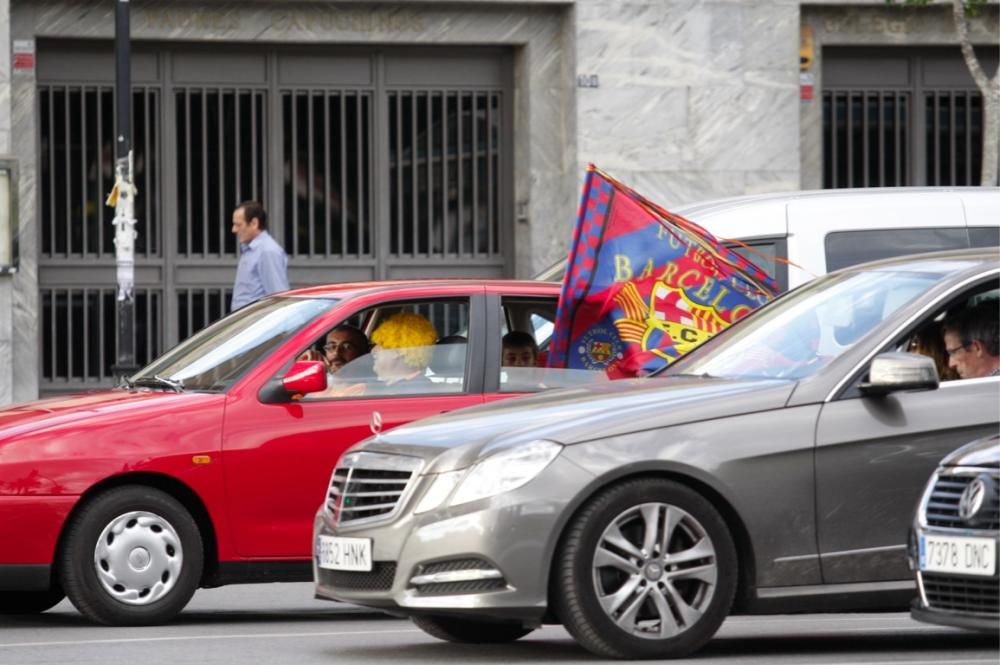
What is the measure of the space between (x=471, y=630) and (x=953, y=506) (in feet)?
7.91

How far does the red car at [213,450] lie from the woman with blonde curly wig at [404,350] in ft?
0.10

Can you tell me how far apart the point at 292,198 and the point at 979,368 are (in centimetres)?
1337

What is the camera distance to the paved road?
840 cm

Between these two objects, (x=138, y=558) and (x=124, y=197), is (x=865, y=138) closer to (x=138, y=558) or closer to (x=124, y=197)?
(x=124, y=197)

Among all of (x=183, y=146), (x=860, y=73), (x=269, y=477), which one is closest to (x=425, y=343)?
(x=269, y=477)

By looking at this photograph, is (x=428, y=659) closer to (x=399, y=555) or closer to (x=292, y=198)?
(x=399, y=555)

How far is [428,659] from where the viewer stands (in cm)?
845

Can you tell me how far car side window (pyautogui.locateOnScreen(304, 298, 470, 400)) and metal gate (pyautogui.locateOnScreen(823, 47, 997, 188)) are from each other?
12.1 meters

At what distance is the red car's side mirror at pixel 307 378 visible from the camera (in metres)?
10.1

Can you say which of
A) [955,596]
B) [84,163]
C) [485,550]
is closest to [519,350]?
[485,550]

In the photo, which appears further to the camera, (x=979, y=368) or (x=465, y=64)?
(x=465, y=64)

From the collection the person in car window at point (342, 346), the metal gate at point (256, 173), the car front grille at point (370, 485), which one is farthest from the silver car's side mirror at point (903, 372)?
the metal gate at point (256, 173)

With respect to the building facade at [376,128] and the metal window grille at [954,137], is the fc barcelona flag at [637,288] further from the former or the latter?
the metal window grille at [954,137]

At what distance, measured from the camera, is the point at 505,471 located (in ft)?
26.2
